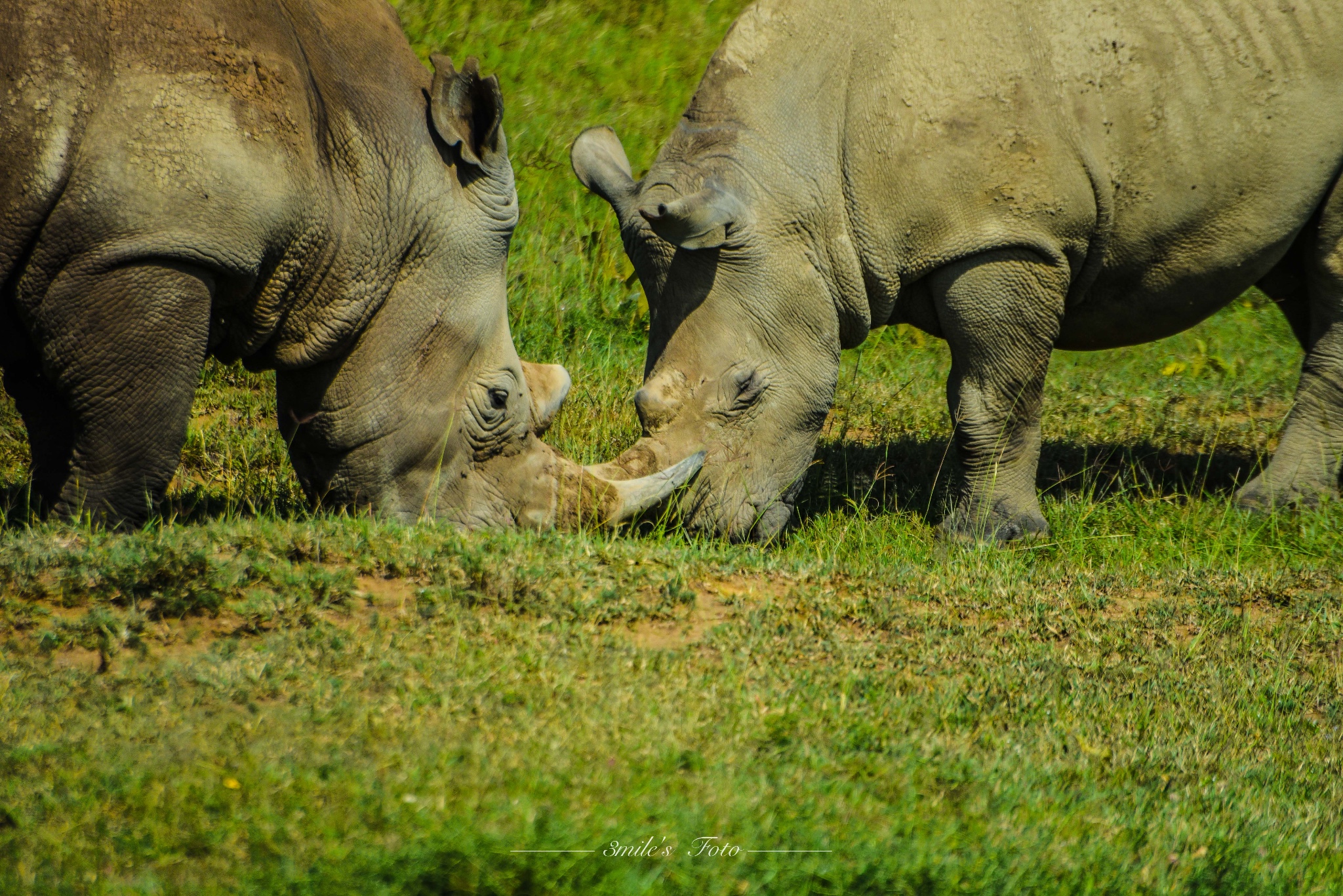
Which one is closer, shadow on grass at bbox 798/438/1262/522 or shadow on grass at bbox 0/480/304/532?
shadow on grass at bbox 0/480/304/532

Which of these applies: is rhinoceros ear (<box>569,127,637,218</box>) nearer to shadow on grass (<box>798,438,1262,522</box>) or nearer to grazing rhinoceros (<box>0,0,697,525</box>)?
grazing rhinoceros (<box>0,0,697,525</box>)

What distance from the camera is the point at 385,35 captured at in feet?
16.7

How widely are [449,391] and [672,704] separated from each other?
1.81 metres

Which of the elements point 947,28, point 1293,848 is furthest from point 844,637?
point 947,28

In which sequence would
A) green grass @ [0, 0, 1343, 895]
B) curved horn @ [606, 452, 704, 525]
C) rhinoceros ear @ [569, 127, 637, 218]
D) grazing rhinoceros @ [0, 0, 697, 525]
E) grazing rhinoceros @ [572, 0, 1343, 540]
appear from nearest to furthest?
green grass @ [0, 0, 1343, 895]
grazing rhinoceros @ [0, 0, 697, 525]
curved horn @ [606, 452, 704, 525]
grazing rhinoceros @ [572, 0, 1343, 540]
rhinoceros ear @ [569, 127, 637, 218]

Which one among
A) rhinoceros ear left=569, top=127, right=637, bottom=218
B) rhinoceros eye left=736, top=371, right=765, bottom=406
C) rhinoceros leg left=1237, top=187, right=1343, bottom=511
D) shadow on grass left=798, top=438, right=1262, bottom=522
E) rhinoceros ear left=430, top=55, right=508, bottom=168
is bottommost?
shadow on grass left=798, top=438, right=1262, bottom=522

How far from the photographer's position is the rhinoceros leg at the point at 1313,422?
20.7 ft

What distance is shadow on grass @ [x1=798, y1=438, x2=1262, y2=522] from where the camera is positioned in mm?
6547

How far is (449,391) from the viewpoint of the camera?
5.08 meters

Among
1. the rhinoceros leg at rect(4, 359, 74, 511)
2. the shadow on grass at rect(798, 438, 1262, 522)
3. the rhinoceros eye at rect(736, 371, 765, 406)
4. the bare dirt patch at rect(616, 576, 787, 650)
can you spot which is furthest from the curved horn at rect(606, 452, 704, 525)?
the rhinoceros leg at rect(4, 359, 74, 511)

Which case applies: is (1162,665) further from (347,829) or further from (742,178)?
(347,829)

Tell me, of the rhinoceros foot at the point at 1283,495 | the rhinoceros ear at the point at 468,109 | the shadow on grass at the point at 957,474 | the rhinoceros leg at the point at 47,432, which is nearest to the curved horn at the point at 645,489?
the shadow on grass at the point at 957,474

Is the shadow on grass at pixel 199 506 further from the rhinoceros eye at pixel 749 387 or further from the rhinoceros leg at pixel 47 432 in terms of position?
the rhinoceros eye at pixel 749 387

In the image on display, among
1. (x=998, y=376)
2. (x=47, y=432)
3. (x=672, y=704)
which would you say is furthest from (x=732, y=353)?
(x=47, y=432)
